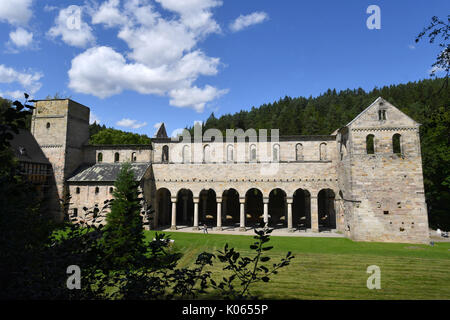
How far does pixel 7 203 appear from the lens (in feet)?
12.0

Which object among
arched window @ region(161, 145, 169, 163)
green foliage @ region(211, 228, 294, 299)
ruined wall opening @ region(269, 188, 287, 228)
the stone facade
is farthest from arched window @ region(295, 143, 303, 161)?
green foliage @ region(211, 228, 294, 299)

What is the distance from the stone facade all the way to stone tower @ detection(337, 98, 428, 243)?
8cm

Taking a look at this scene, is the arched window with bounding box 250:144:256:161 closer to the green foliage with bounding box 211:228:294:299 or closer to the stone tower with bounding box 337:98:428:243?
the stone tower with bounding box 337:98:428:243

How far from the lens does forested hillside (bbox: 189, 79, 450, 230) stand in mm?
30719

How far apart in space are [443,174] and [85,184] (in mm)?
45968

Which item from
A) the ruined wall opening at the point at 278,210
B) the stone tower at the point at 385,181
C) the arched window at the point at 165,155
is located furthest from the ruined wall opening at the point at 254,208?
the stone tower at the point at 385,181

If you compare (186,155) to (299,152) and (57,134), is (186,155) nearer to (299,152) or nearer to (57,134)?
(299,152)

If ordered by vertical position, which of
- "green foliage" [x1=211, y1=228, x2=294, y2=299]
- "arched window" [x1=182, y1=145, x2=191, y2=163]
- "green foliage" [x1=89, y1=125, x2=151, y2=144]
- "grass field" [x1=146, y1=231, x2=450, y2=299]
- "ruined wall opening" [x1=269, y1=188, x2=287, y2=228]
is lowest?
"grass field" [x1=146, y1=231, x2=450, y2=299]

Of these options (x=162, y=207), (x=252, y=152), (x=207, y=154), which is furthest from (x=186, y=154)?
(x=162, y=207)

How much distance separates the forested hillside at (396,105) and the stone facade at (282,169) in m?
4.61

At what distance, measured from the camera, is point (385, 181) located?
78.1 feet

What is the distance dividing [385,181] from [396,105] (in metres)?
63.8
